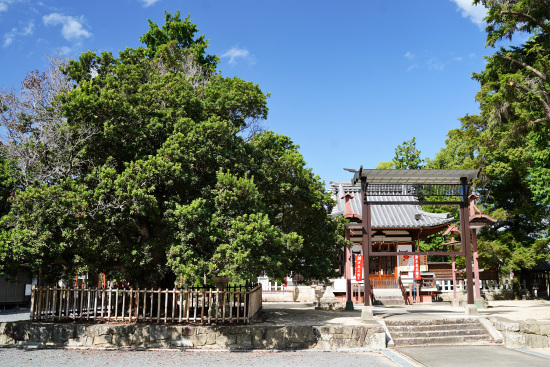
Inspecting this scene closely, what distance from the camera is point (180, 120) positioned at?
11.9 metres

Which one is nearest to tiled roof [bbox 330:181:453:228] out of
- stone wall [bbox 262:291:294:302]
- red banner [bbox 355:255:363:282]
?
red banner [bbox 355:255:363:282]

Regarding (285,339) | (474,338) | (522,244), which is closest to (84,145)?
(285,339)

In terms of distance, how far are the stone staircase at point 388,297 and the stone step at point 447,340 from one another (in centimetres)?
1061

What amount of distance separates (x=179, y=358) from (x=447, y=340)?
7611 mm

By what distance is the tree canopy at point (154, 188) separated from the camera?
424 inches

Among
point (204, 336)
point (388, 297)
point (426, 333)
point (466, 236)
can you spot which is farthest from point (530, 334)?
point (388, 297)

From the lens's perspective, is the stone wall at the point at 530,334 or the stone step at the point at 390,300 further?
the stone step at the point at 390,300

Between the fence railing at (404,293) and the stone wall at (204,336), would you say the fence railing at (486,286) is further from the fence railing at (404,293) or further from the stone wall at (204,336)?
the stone wall at (204,336)

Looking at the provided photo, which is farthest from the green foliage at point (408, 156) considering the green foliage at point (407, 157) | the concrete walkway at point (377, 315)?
the concrete walkway at point (377, 315)

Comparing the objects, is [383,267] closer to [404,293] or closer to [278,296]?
[404,293]

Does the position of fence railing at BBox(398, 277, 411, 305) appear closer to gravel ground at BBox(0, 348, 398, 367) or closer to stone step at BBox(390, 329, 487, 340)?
stone step at BBox(390, 329, 487, 340)

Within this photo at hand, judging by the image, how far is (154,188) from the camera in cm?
1112

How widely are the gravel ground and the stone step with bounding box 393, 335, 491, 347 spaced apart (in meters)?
1.63

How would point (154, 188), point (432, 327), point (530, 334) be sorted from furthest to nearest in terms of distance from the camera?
point (432, 327)
point (530, 334)
point (154, 188)
